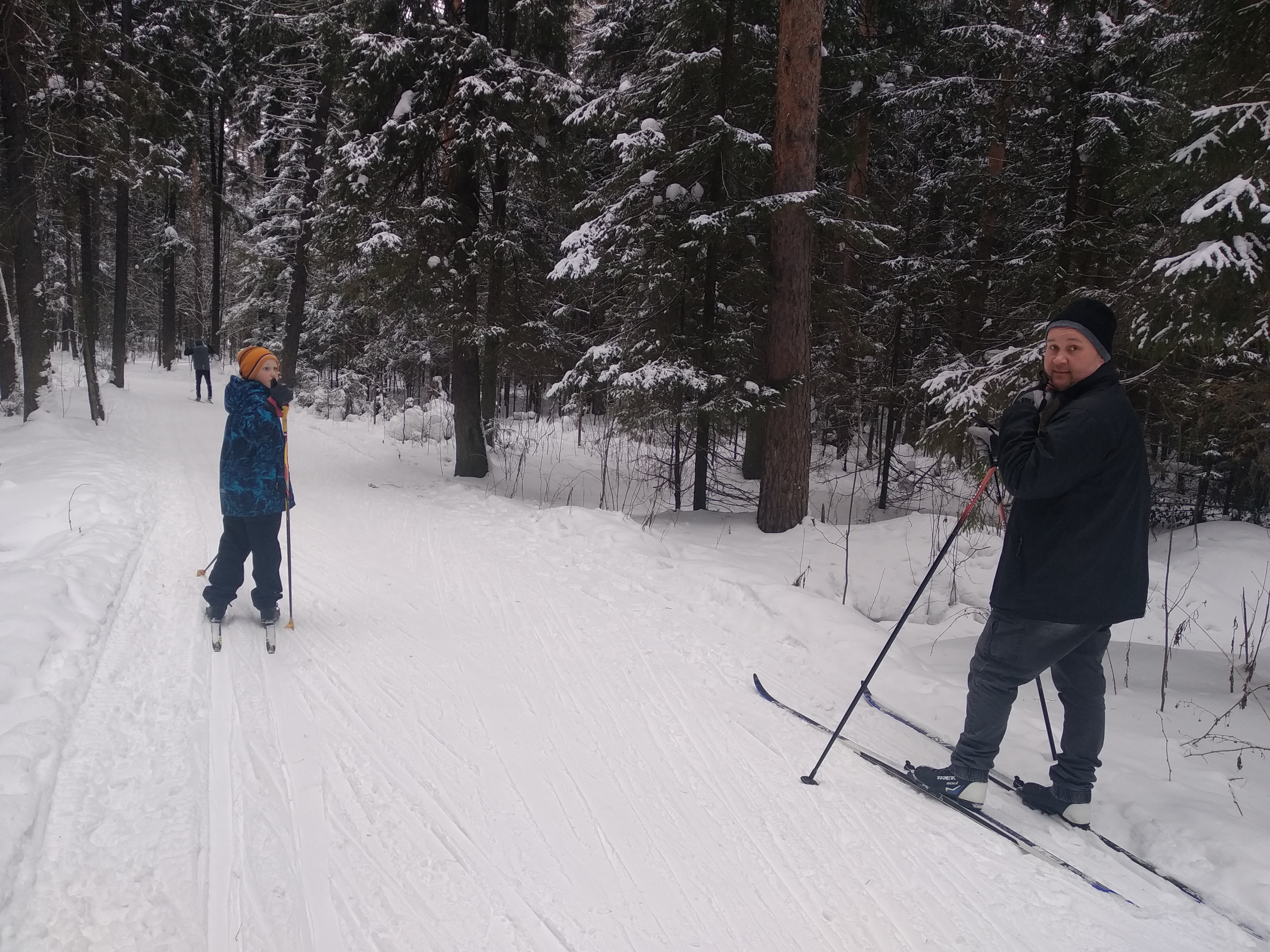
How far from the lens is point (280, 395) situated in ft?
16.0

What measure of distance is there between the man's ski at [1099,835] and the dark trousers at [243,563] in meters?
4.17

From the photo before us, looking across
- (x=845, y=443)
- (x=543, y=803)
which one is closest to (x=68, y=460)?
(x=543, y=803)

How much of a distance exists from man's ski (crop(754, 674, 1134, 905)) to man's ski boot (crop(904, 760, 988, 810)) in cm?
1

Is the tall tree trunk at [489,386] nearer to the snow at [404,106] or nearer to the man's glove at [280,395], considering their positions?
the snow at [404,106]

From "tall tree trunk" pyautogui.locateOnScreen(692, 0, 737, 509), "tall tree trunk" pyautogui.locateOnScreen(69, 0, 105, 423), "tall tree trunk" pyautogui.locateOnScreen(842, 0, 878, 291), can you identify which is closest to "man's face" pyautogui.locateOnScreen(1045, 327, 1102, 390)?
"tall tree trunk" pyautogui.locateOnScreen(692, 0, 737, 509)

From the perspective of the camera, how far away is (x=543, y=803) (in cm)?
313

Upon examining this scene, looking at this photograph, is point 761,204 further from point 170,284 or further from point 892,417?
point 170,284

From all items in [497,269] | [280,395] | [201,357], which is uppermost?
[497,269]

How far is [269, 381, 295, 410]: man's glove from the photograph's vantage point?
16.0 feet

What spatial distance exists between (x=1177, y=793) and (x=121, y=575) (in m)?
7.36

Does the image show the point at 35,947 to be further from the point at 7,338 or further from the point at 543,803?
the point at 7,338

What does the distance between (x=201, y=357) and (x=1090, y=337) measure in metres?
22.0

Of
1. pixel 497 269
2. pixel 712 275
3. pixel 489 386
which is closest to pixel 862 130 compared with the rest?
pixel 712 275

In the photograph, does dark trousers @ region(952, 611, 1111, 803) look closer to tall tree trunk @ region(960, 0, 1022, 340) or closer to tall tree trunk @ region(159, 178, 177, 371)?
tall tree trunk @ region(960, 0, 1022, 340)
